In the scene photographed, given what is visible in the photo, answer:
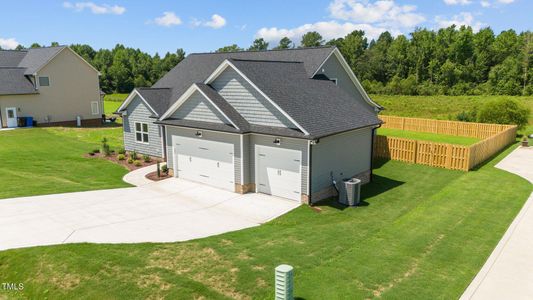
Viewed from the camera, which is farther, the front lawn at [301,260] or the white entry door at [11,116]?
the white entry door at [11,116]

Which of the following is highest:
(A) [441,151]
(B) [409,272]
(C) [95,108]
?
(C) [95,108]

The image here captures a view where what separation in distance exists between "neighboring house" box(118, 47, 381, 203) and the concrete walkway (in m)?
6.65

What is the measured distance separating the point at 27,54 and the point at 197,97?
32.3 meters

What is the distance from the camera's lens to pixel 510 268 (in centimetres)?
1012

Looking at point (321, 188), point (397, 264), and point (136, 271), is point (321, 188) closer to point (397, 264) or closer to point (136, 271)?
point (397, 264)

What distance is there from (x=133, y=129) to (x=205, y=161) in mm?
8838

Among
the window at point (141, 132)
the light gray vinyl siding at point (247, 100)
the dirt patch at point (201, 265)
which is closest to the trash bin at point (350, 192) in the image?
the light gray vinyl siding at point (247, 100)

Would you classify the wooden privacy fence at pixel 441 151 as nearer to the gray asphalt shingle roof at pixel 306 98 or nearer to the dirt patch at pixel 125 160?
the gray asphalt shingle roof at pixel 306 98

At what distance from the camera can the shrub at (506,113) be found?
32312 mm

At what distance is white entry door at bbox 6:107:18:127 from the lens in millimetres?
34406

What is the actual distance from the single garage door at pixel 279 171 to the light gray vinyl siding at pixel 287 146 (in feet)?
0.53

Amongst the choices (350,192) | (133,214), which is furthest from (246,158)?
(133,214)

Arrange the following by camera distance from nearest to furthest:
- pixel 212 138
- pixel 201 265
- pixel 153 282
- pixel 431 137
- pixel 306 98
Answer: pixel 153 282 < pixel 201 265 < pixel 212 138 < pixel 306 98 < pixel 431 137

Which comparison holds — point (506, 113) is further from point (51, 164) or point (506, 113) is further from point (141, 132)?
point (51, 164)
